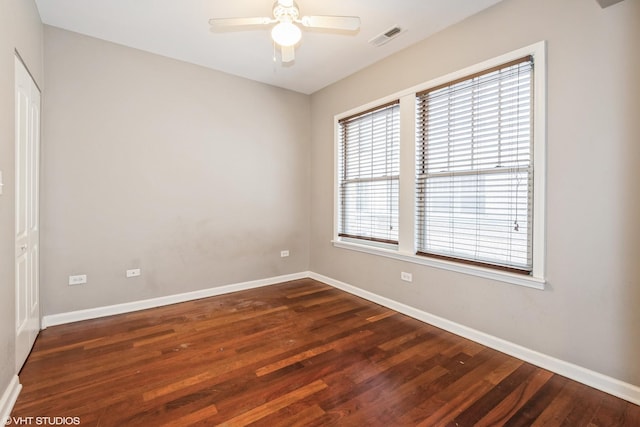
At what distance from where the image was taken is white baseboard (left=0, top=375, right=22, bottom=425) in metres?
1.67

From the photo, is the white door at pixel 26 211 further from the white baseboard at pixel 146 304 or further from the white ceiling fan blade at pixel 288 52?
the white ceiling fan blade at pixel 288 52

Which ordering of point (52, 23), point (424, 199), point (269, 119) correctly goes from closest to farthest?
1. point (52, 23)
2. point (424, 199)
3. point (269, 119)

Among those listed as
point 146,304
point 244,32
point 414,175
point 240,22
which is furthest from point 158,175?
point 414,175

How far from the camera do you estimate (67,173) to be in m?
3.02

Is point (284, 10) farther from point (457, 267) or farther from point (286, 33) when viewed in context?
point (457, 267)

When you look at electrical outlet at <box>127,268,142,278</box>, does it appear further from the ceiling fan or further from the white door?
the ceiling fan

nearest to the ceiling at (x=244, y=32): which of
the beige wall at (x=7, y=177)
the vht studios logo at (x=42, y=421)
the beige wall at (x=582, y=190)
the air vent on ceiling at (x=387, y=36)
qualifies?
the air vent on ceiling at (x=387, y=36)

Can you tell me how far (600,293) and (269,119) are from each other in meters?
4.06

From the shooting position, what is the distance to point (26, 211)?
7.82 feet

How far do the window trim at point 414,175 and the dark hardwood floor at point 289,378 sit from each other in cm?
66

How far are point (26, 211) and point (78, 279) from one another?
102 cm

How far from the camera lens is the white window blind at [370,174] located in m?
3.57

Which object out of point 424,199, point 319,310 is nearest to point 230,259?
point 319,310

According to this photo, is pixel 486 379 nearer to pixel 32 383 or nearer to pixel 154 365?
pixel 154 365
